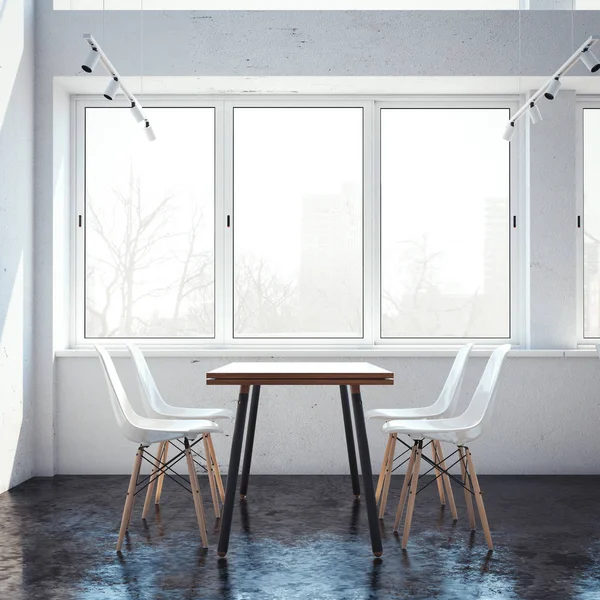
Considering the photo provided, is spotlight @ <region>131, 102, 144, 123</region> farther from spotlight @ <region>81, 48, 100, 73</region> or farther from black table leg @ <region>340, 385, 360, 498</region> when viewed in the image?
black table leg @ <region>340, 385, 360, 498</region>

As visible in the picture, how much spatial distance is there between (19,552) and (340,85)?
11.6 feet

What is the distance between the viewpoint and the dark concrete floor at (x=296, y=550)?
298cm

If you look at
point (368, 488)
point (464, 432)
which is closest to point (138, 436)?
point (368, 488)

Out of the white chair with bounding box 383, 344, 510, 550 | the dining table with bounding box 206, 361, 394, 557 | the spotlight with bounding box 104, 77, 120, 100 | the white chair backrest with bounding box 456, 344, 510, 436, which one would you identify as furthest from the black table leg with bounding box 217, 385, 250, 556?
the spotlight with bounding box 104, 77, 120, 100

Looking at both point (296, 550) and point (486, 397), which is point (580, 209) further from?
point (296, 550)

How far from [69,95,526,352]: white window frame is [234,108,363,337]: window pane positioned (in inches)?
2.4

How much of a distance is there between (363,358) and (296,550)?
197 cm

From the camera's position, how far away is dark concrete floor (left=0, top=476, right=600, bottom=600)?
2.98 metres

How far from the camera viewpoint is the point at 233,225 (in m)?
5.54

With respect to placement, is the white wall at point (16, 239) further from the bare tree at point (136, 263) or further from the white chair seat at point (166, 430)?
the white chair seat at point (166, 430)

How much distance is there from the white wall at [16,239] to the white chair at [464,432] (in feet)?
7.91

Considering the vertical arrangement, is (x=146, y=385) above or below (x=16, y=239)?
Result: below

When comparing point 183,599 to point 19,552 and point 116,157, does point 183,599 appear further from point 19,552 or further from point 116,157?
point 116,157

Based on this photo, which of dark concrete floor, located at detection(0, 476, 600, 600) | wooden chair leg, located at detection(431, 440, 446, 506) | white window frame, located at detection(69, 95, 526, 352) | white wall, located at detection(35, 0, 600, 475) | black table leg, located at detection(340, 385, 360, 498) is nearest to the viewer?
dark concrete floor, located at detection(0, 476, 600, 600)
